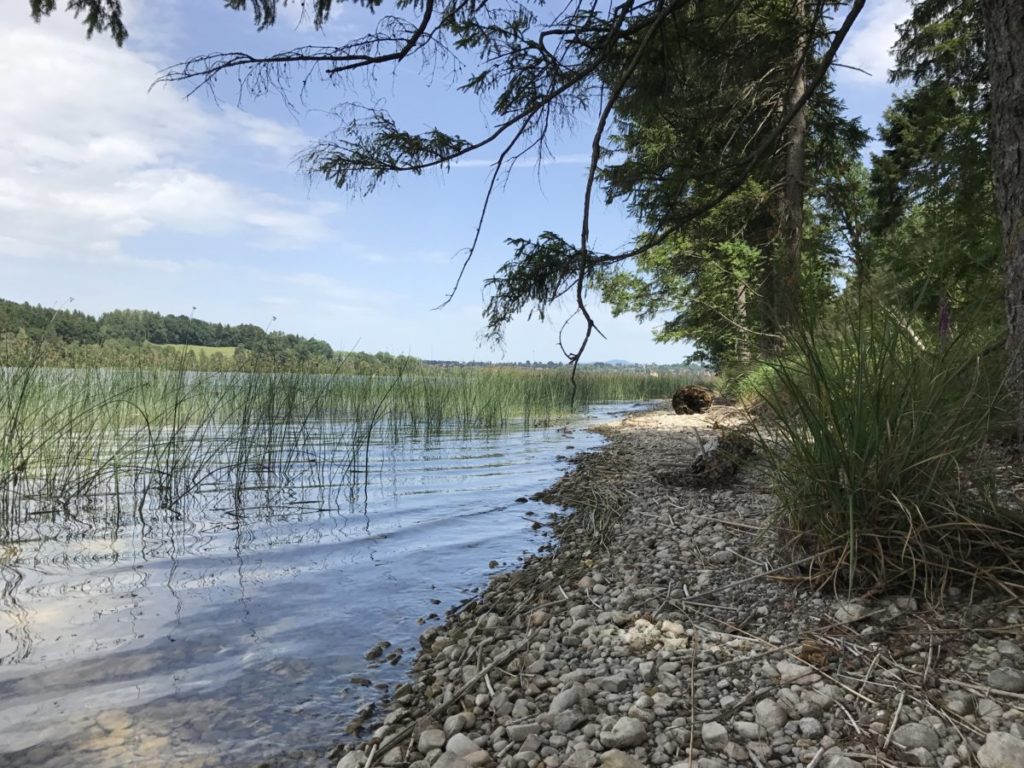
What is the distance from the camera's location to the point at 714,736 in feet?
5.12

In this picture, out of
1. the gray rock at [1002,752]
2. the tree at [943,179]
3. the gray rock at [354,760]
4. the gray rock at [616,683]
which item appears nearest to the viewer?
the gray rock at [1002,752]

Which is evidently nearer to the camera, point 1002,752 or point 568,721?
point 1002,752

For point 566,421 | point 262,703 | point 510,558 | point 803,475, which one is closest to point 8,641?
point 262,703

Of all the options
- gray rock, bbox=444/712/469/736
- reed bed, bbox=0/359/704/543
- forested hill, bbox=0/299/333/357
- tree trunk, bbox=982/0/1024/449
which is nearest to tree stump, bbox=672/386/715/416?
A: reed bed, bbox=0/359/704/543

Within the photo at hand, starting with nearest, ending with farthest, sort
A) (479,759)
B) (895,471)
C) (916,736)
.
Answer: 1. (916,736)
2. (479,759)
3. (895,471)

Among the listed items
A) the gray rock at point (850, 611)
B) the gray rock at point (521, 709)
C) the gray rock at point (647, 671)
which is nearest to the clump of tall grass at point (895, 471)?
the gray rock at point (850, 611)

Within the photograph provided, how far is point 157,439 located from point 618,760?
512 centimetres

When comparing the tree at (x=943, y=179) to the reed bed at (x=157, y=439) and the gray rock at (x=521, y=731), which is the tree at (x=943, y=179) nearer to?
the gray rock at (x=521, y=731)

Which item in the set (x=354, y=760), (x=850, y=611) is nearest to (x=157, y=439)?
(x=354, y=760)

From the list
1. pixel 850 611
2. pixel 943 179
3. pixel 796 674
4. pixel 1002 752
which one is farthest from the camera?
pixel 943 179

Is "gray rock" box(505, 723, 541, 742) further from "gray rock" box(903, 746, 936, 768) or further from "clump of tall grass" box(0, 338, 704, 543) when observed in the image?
"clump of tall grass" box(0, 338, 704, 543)

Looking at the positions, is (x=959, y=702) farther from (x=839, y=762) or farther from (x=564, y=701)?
(x=564, y=701)

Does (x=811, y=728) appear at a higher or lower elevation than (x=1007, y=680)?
lower

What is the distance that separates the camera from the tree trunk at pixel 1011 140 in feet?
9.53
